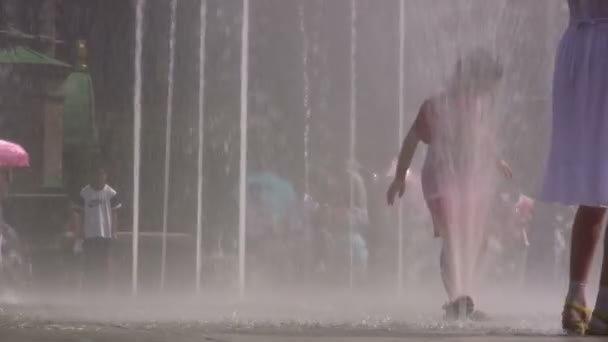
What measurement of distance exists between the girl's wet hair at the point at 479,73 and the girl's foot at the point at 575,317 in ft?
4.95

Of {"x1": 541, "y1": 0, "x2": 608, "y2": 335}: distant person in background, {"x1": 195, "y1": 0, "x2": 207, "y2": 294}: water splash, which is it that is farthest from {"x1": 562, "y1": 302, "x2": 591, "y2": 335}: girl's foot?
{"x1": 195, "y1": 0, "x2": 207, "y2": 294}: water splash

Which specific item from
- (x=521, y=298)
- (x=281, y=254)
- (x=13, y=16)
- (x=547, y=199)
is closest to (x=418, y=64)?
(x=521, y=298)

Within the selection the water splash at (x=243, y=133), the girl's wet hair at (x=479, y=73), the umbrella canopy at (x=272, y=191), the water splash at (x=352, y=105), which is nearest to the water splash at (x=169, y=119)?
the water splash at (x=243, y=133)

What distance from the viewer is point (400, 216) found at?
41.9ft

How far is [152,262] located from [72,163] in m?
9.59

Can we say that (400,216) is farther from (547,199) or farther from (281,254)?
(547,199)

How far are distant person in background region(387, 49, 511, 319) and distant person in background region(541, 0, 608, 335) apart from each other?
111 centimetres

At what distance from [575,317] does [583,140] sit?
1.87 feet

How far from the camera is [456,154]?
231 inches

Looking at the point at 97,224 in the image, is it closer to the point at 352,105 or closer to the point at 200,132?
the point at 200,132

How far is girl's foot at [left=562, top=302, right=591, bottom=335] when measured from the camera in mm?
4434

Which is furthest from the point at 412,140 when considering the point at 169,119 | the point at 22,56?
the point at 22,56

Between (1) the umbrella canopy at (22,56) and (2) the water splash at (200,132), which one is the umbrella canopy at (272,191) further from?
(1) the umbrella canopy at (22,56)

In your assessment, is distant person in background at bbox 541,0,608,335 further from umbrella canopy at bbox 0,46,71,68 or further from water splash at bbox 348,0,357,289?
umbrella canopy at bbox 0,46,71,68
